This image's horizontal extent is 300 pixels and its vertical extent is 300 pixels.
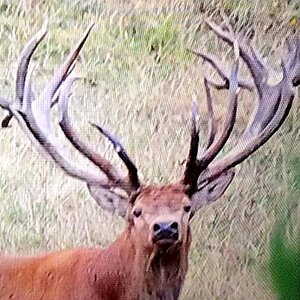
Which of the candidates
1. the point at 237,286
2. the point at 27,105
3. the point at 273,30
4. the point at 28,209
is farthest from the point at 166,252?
the point at 273,30

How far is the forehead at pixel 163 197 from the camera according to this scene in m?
1.63

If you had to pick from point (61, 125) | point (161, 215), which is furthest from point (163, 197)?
point (61, 125)

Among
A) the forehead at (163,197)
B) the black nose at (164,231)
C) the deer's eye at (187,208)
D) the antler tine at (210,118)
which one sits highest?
the antler tine at (210,118)

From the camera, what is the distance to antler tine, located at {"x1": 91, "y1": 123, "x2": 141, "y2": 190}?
165cm

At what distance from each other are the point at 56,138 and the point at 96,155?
9 centimetres

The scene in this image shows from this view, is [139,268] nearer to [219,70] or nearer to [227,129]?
[227,129]

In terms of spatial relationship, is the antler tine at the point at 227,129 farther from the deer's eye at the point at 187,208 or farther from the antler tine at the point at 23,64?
the antler tine at the point at 23,64

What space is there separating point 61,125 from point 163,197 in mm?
271

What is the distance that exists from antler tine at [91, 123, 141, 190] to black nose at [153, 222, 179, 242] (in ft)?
0.35

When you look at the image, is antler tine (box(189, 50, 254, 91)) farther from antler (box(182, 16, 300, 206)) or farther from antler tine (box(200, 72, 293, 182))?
antler tine (box(200, 72, 293, 182))

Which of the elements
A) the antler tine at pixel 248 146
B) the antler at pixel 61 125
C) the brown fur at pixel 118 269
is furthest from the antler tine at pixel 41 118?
the antler tine at pixel 248 146

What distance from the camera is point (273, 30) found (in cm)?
176

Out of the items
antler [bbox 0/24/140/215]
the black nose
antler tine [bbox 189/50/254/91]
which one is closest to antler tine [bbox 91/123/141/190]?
antler [bbox 0/24/140/215]

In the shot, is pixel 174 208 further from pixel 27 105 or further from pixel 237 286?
pixel 27 105
